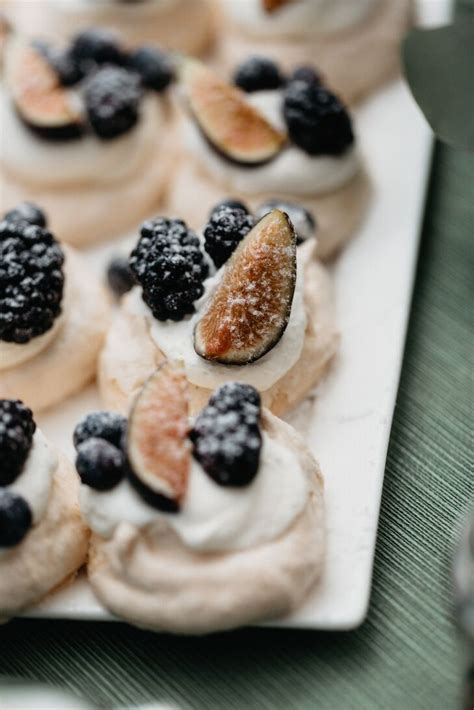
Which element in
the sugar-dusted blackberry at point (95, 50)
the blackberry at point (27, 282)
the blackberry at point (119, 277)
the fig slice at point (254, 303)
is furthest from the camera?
the sugar-dusted blackberry at point (95, 50)

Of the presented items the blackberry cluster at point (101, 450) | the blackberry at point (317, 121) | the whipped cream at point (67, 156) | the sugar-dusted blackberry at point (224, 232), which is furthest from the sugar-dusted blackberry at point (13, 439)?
the blackberry at point (317, 121)

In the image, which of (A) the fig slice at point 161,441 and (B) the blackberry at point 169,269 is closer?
(A) the fig slice at point 161,441

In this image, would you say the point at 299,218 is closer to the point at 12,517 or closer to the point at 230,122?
the point at 230,122

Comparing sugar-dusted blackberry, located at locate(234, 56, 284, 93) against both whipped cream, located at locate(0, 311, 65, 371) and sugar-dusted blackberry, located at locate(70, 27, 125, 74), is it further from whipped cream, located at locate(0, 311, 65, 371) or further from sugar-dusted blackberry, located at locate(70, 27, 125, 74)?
whipped cream, located at locate(0, 311, 65, 371)

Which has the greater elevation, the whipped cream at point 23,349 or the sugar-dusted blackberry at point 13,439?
the sugar-dusted blackberry at point 13,439

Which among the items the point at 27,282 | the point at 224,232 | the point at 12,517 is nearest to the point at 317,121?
the point at 224,232

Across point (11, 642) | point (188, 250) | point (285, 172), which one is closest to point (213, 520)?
point (11, 642)

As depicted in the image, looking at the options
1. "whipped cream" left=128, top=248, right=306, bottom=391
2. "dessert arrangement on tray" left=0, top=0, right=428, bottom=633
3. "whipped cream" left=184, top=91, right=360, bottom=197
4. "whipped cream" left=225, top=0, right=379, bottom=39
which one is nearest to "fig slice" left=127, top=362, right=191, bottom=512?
"dessert arrangement on tray" left=0, top=0, right=428, bottom=633

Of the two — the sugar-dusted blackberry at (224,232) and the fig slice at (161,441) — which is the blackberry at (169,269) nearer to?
the sugar-dusted blackberry at (224,232)
